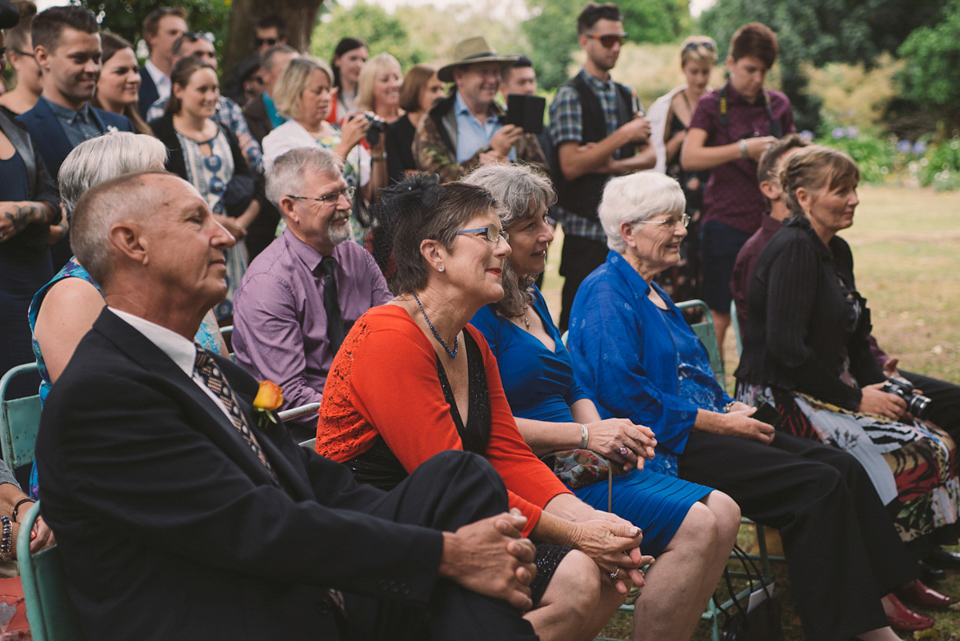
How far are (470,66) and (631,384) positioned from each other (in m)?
3.15

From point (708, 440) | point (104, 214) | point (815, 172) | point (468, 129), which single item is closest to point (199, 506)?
point (104, 214)

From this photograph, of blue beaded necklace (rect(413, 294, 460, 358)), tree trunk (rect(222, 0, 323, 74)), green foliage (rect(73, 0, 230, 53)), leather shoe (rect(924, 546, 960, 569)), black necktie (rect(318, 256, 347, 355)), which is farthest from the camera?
tree trunk (rect(222, 0, 323, 74))

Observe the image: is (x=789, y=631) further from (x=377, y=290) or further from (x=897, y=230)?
(x=897, y=230)

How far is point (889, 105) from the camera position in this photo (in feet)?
91.1

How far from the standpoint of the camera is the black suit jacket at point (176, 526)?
1713 mm

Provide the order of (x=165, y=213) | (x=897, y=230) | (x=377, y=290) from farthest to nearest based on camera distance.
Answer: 1. (x=897, y=230)
2. (x=377, y=290)
3. (x=165, y=213)

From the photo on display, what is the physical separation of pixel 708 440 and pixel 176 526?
2325 millimetres

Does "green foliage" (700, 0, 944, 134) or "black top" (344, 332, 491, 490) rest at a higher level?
"green foliage" (700, 0, 944, 134)

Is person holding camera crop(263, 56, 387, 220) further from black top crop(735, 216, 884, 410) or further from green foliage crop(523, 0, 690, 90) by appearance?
green foliage crop(523, 0, 690, 90)

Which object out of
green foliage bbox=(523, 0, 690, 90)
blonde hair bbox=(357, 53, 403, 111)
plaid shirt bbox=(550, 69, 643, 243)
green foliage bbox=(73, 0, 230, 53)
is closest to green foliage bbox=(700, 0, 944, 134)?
green foliage bbox=(523, 0, 690, 90)

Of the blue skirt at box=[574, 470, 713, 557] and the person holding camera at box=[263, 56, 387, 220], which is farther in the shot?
the person holding camera at box=[263, 56, 387, 220]

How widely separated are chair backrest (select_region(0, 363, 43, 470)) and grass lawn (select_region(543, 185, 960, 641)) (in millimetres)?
2290

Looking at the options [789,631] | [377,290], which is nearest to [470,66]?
[377,290]

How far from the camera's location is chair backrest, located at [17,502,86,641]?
1.82 meters
